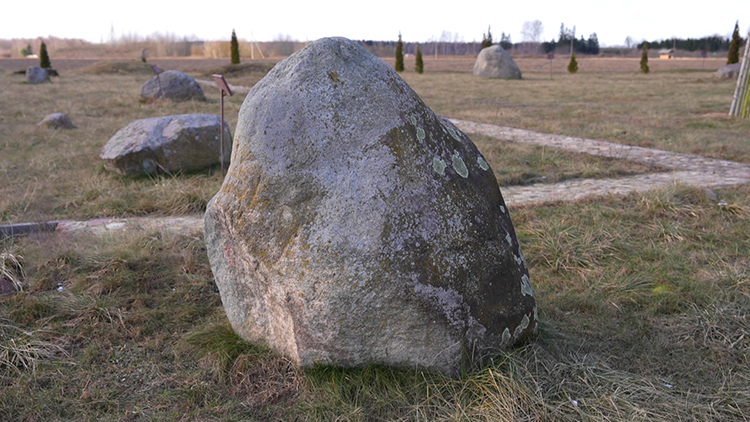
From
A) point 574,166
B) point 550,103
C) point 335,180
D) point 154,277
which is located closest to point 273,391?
point 335,180

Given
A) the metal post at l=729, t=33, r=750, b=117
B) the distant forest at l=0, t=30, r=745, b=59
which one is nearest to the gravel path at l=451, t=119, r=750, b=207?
the metal post at l=729, t=33, r=750, b=117

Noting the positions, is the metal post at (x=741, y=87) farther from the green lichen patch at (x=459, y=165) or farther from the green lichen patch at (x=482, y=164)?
the green lichen patch at (x=459, y=165)

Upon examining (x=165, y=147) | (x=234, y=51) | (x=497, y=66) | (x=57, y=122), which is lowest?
(x=165, y=147)

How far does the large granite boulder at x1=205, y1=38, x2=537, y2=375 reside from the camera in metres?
2.33

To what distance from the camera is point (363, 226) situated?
2.31 m

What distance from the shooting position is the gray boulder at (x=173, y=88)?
1462 centimetres

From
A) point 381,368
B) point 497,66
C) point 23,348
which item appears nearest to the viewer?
point 381,368

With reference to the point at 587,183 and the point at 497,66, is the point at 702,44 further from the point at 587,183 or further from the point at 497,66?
the point at 587,183

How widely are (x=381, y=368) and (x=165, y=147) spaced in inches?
221

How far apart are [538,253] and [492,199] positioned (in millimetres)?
1791

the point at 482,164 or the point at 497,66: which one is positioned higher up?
the point at 497,66

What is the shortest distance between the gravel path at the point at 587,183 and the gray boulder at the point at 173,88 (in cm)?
888

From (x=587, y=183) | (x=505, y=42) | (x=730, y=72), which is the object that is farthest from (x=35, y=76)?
(x=505, y=42)

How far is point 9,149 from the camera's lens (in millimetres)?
8727
